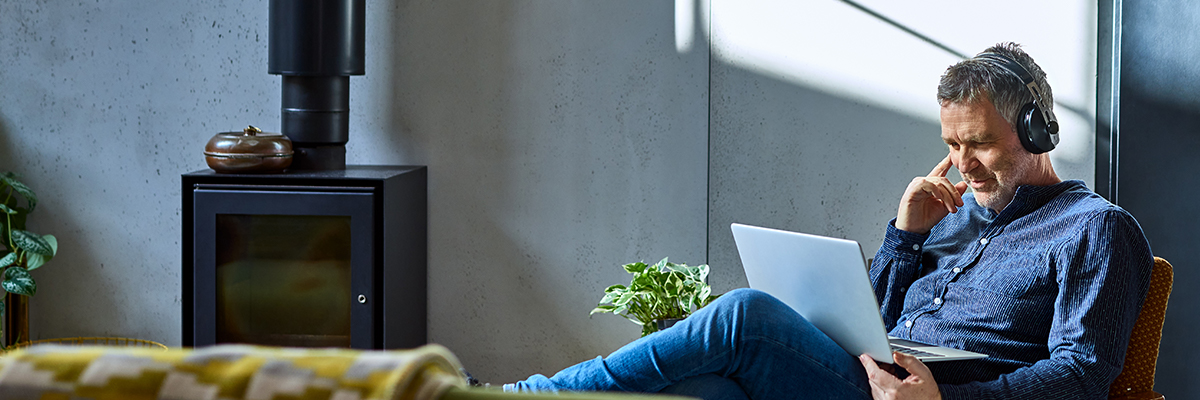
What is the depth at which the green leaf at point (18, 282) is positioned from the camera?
281cm

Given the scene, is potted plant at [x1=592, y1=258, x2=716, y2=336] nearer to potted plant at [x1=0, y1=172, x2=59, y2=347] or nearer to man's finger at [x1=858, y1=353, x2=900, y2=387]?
man's finger at [x1=858, y1=353, x2=900, y2=387]

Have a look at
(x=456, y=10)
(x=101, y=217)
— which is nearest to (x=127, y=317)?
(x=101, y=217)

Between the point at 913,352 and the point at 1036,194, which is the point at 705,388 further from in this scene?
the point at 1036,194

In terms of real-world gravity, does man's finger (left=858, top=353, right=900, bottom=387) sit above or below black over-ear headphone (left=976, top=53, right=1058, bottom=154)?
below

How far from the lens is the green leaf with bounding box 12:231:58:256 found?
288 centimetres

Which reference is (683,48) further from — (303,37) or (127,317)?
(127,317)

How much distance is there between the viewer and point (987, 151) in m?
1.79

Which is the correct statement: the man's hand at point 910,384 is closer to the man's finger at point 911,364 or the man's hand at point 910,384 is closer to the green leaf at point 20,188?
the man's finger at point 911,364

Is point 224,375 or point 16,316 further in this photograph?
point 16,316

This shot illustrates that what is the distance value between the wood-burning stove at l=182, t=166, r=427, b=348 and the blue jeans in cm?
114

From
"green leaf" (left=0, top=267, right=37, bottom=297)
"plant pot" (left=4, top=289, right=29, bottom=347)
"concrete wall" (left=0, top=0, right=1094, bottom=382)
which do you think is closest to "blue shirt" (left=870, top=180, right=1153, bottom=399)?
"concrete wall" (left=0, top=0, right=1094, bottom=382)

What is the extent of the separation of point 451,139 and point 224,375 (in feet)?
7.75

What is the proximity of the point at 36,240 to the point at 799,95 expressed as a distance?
7.69ft

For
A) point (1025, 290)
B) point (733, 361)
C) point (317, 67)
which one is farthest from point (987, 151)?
point (317, 67)
